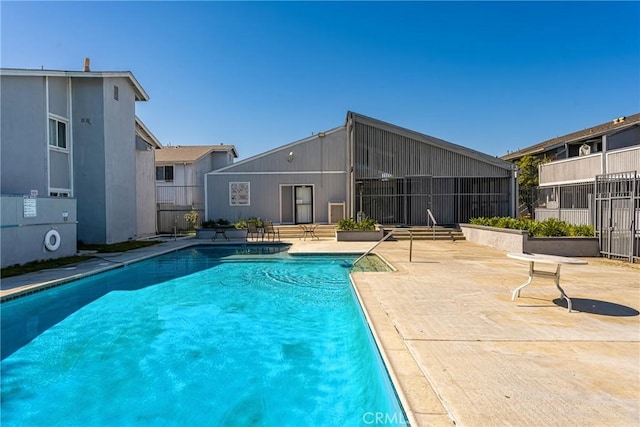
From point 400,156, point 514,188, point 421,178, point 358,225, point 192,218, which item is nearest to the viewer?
point 358,225

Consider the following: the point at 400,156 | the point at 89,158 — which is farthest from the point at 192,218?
the point at 400,156

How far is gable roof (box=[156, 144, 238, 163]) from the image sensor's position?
23375 mm

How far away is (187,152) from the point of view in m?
25.5

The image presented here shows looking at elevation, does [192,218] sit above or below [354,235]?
above

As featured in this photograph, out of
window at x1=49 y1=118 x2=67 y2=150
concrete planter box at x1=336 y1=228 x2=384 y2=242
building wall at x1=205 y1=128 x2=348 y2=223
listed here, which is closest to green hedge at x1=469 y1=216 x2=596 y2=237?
concrete planter box at x1=336 y1=228 x2=384 y2=242

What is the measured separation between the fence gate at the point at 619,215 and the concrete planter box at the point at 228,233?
45.4 ft

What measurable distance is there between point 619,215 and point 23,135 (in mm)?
19463

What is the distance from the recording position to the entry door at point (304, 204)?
19547 millimetres

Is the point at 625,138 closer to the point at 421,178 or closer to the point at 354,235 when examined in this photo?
the point at 421,178

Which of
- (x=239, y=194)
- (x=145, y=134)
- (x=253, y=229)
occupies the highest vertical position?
(x=145, y=134)

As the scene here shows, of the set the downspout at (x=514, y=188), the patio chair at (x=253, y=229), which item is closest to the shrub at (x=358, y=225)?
the patio chair at (x=253, y=229)

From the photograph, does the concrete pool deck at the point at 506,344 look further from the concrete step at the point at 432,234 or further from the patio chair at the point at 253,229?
the patio chair at the point at 253,229

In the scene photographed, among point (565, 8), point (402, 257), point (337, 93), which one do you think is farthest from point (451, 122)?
point (402, 257)

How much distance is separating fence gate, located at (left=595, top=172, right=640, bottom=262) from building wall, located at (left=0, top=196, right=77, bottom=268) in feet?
53.8
